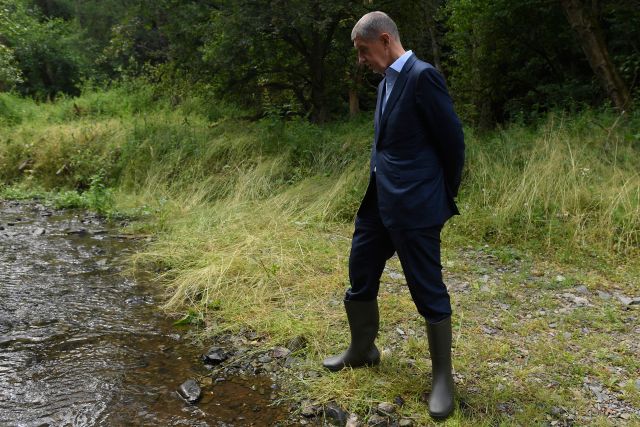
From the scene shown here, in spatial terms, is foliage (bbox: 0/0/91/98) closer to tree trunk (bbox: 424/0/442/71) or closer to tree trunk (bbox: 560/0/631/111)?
tree trunk (bbox: 424/0/442/71)

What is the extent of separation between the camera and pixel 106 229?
6422 mm

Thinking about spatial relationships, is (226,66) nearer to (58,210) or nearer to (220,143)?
(220,143)

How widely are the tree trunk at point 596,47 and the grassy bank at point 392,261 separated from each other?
32.2 inches

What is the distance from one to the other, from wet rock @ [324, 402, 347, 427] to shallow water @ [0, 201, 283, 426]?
0.25m

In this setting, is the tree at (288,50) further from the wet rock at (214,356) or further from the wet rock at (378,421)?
the wet rock at (378,421)

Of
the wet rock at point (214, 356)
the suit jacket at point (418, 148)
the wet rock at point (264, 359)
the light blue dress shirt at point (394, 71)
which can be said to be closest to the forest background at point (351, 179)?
the wet rock at point (264, 359)

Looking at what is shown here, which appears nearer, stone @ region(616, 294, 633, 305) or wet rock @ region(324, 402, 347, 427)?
wet rock @ region(324, 402, 347, 427)

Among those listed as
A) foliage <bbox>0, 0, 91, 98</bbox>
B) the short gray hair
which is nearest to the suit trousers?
the short gray hair

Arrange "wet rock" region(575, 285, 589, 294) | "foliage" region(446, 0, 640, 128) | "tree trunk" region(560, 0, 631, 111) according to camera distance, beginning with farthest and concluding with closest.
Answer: "foliage" region(446, 0, 640, 128) → "tree trunk" region(560, 0, 631, 111) → "wet rock" region(575, 285, 589, 294)

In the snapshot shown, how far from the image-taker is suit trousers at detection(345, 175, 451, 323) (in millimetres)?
2354

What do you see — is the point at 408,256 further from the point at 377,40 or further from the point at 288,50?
the point at 288,50

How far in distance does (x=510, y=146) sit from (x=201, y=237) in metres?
3.62

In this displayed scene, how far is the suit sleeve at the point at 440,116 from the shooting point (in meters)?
2.23

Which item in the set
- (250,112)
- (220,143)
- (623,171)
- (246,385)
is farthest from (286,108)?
(246,385)
